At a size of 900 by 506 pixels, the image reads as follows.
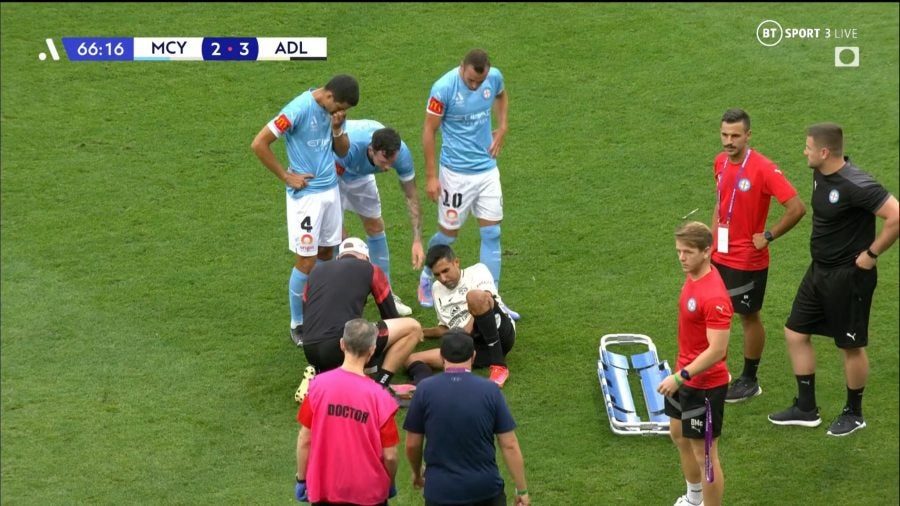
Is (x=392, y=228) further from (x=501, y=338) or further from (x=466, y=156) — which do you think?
(x=501, y=338)

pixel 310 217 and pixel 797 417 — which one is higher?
pixel 310 217

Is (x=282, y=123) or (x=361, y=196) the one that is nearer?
(x=282, y=123)

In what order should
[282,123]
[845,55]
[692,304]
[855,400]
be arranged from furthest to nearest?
1. [845,55]
2. [282,123]
3. [855,400]
4. [692,304]

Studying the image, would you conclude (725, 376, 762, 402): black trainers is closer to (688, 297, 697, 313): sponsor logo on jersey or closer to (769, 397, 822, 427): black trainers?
(769, 397, 822, 427): black trainers

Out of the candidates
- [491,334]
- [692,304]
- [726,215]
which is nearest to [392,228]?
[491,334]

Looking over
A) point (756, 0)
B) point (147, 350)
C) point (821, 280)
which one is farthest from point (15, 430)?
point (756, 0)

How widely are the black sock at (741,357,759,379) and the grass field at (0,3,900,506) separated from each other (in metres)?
0.18

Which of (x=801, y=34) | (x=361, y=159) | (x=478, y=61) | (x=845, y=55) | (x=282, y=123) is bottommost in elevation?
(x=361, y=159)

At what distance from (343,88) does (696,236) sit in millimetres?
2940

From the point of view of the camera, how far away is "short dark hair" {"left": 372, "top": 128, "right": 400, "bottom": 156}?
8047 mm

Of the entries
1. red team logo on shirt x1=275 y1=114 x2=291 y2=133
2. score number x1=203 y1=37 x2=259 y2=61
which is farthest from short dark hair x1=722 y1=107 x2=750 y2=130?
score number x1=203 y1=37 x2=259 y2=61

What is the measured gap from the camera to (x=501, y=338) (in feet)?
26.2

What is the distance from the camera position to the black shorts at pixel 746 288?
24.6ft

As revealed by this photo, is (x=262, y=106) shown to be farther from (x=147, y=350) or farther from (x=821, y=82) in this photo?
(x=821, y=82)
